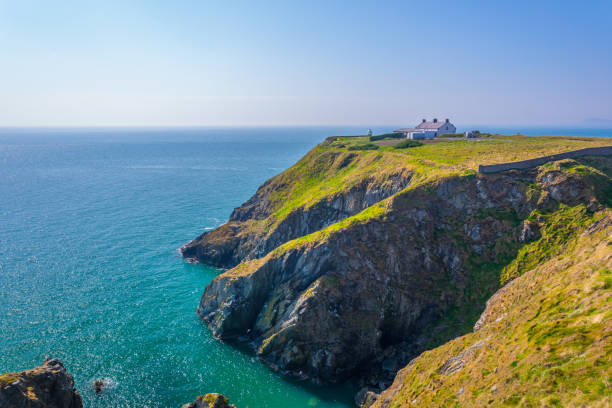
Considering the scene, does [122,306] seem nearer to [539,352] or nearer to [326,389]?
[326,389]

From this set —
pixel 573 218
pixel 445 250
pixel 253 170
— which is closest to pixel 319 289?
pixel 445 250

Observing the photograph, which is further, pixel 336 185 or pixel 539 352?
pixel 336 185

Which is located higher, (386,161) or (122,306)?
(386,161)

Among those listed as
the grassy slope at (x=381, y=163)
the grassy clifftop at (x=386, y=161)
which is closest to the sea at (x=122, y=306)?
the grassy slope at (x=381, y=163)

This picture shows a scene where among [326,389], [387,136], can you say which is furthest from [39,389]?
[387,136]

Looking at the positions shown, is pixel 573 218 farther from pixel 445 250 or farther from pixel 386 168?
pixel 386 168

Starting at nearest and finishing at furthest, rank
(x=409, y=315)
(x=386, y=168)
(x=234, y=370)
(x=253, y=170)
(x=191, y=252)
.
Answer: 1. (x=234, y=370)
2. (x=409, y=315)
3. (x=386, y=168)
4. (x=191, y=252)
5. (x=253, y=170)
